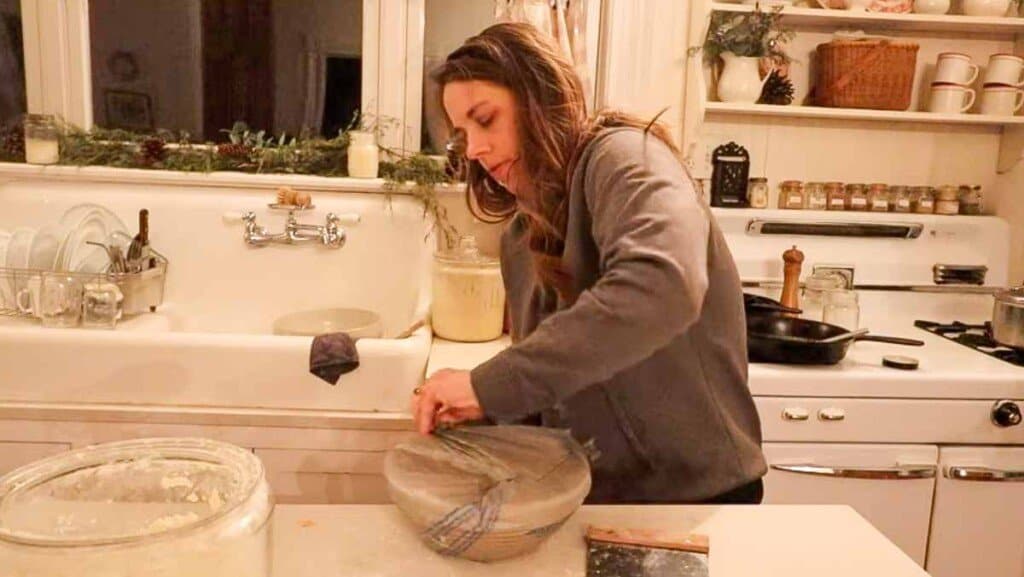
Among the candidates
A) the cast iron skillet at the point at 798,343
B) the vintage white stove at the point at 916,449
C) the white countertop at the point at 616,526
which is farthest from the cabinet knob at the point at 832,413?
the white countertop at the point at 616,526

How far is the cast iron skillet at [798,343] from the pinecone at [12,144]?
6.45 ft

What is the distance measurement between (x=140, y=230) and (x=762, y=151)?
1.71 meters

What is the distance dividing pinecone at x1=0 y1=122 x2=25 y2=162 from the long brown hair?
5.64ft

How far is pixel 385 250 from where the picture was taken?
220 centimetres

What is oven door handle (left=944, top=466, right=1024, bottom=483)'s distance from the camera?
1.76 m

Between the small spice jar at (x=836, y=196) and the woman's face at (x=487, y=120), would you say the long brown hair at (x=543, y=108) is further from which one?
the small spice jar at (x=836, y=196)

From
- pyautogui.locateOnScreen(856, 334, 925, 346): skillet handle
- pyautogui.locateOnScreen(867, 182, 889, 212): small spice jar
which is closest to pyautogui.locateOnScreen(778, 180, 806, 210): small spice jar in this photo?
pyautogui.locateOnScreen(867, 182, 889, 212): small spice jar

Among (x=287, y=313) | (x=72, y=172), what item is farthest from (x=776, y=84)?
(x=72, y=172)

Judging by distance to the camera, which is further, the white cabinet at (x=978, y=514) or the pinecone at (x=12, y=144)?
the pinecone at (x=12, y=144)

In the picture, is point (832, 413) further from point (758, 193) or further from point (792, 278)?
point (758, 193)

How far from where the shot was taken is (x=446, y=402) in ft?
2.85

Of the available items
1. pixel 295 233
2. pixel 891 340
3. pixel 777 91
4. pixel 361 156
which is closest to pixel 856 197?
pixel 777 91

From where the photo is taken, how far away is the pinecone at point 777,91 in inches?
89.7

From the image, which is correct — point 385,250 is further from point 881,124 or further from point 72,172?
point 881,124
